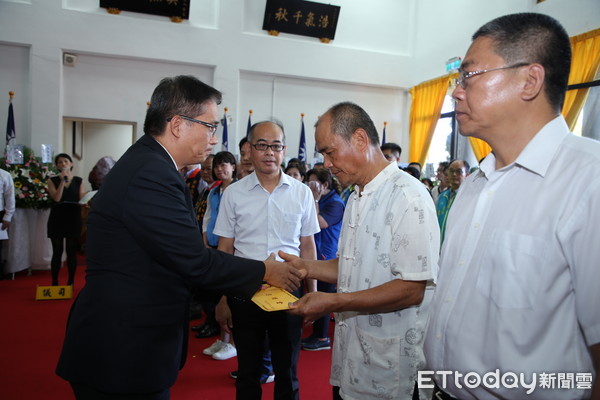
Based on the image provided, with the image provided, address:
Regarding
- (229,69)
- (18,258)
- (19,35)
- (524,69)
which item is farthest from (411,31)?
(524,69)

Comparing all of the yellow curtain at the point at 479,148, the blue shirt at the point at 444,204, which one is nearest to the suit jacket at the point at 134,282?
the blue shirt at the point at 444,204

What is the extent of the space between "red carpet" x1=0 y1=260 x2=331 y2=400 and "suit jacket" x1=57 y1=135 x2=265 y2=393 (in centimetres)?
171

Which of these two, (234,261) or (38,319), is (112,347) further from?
(38,319)

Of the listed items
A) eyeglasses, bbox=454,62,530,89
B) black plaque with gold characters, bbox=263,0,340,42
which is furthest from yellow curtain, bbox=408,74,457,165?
eyeglasses, bbox=454,62,530,89

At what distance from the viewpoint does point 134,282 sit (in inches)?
52.5

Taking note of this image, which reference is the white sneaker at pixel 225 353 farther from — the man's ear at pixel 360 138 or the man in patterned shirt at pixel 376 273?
the man's ear at pixel 360 138

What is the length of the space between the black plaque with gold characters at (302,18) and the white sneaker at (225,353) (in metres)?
6.93

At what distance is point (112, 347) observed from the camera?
1.31 meters

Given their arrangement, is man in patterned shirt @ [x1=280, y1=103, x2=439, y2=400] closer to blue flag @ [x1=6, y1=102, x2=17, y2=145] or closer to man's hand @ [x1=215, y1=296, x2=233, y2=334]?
man's hand @ [x1=215, y1=296, x2=233, y2=334]

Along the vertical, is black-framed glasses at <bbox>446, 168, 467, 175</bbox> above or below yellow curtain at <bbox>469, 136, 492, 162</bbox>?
below

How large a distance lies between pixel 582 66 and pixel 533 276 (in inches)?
247

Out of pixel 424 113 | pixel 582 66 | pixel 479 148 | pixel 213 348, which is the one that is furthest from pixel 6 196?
pixel 582 66

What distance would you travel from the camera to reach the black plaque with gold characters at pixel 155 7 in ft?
25.2

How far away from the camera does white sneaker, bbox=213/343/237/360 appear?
348 cm
